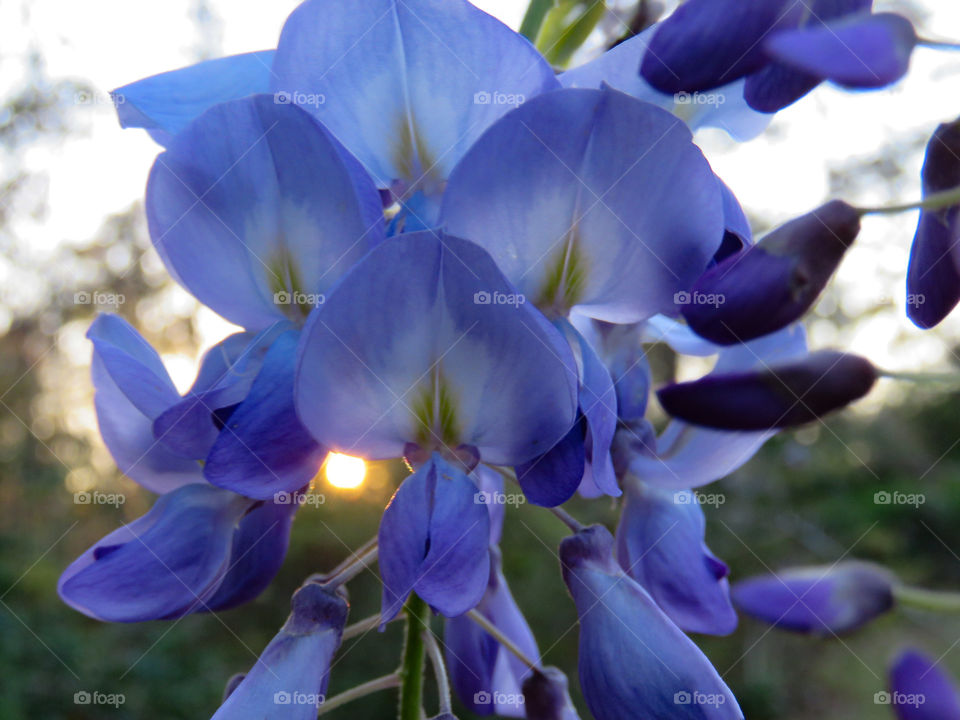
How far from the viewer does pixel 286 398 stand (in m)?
0.55

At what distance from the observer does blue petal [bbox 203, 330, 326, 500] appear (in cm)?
53

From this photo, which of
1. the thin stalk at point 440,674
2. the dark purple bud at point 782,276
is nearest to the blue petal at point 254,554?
the thin stalk at point 440,674

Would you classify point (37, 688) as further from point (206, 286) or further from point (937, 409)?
point (937, 409)

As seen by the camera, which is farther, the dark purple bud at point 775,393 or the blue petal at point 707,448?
the blue petal at point 707,448

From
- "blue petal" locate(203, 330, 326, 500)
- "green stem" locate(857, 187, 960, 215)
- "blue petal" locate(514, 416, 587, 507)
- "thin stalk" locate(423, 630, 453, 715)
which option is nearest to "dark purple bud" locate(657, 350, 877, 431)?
"green stem" locate(857, 187, 960, 215)

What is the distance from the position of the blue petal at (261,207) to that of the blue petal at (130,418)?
70 millimetres

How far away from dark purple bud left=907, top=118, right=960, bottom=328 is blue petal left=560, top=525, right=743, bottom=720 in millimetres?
246

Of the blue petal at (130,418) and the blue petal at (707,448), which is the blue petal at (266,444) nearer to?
the blue petal at (130,418)

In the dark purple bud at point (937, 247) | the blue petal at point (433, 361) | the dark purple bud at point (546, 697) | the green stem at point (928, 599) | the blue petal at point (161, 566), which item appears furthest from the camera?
the dark purple bud at point (546, 697)

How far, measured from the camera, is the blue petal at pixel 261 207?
0.53 m

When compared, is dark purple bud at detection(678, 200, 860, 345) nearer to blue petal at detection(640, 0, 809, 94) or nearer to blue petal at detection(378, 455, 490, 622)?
blue petal at detection(640, 0, 809, 94)

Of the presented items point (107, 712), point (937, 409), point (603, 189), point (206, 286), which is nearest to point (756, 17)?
point (603, 189)

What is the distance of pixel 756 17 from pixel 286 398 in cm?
36

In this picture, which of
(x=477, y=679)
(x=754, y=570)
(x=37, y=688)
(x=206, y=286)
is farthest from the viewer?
(x=754, y=570)
